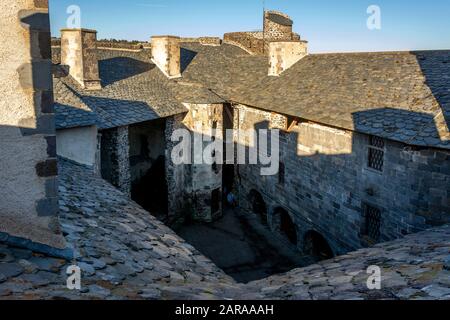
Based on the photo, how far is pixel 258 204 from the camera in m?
21.5

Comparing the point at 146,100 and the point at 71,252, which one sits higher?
the point at 146,100

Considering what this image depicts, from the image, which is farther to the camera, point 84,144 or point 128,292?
point 84,144

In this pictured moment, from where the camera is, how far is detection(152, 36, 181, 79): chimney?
2175 centimetres

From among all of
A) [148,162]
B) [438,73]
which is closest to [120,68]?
[148,162]

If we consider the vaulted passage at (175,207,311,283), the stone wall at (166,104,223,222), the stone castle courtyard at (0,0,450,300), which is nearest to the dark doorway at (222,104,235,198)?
A: the stone castle courtyard at (0,0,450,300)

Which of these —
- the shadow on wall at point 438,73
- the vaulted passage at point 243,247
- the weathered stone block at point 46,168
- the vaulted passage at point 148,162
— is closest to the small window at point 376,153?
the shadow on wall at point 438,73

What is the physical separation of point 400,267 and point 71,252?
4.32 meters

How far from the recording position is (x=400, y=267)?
18.1 ft

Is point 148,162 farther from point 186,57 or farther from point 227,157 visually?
point 186,57

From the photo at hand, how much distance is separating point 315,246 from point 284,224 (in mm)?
2628

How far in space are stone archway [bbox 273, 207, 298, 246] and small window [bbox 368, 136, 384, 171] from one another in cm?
624

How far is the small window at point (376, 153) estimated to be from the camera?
12690 mm
